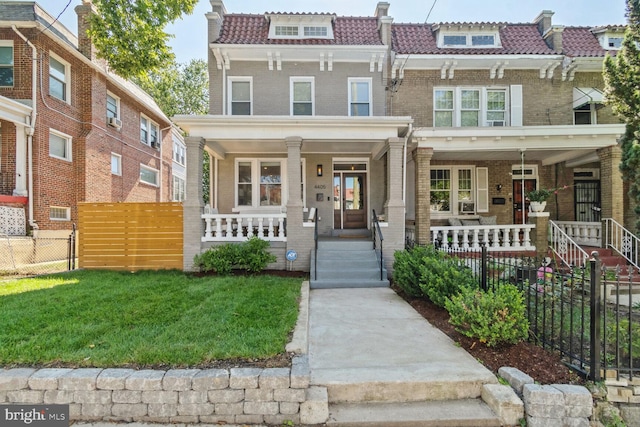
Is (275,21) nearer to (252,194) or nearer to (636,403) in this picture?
(252,194)

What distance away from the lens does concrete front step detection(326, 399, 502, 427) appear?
9.47 feet

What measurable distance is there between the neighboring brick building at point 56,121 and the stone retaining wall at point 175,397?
1038 cm

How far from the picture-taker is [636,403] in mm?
3076

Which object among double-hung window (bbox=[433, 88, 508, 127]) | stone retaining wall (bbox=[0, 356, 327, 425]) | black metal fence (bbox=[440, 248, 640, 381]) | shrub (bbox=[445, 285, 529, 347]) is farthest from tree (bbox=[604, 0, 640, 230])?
stone retaining wall (bbox=[0, 356, 327, 425])

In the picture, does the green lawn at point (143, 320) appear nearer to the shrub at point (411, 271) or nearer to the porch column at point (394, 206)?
the shrub at point (411, 271)

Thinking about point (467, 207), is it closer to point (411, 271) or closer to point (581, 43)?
point (411, 271)

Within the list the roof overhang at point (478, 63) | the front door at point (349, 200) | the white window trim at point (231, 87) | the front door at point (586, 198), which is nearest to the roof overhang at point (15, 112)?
the white window trim at point (231, 87)

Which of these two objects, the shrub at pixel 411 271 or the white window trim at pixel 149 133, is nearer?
the shrub at pixel 411 271

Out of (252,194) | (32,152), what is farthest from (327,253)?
→ (32,152)

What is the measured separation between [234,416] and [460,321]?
2930 millimetres

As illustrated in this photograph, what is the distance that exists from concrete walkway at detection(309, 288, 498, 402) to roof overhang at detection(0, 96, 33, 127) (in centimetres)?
1189

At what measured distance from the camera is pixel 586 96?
10.9m

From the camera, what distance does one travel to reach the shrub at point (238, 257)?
26.3 ft

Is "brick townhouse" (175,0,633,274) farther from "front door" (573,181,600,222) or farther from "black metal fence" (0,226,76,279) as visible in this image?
"black metal fence" (0,226,76,279)
